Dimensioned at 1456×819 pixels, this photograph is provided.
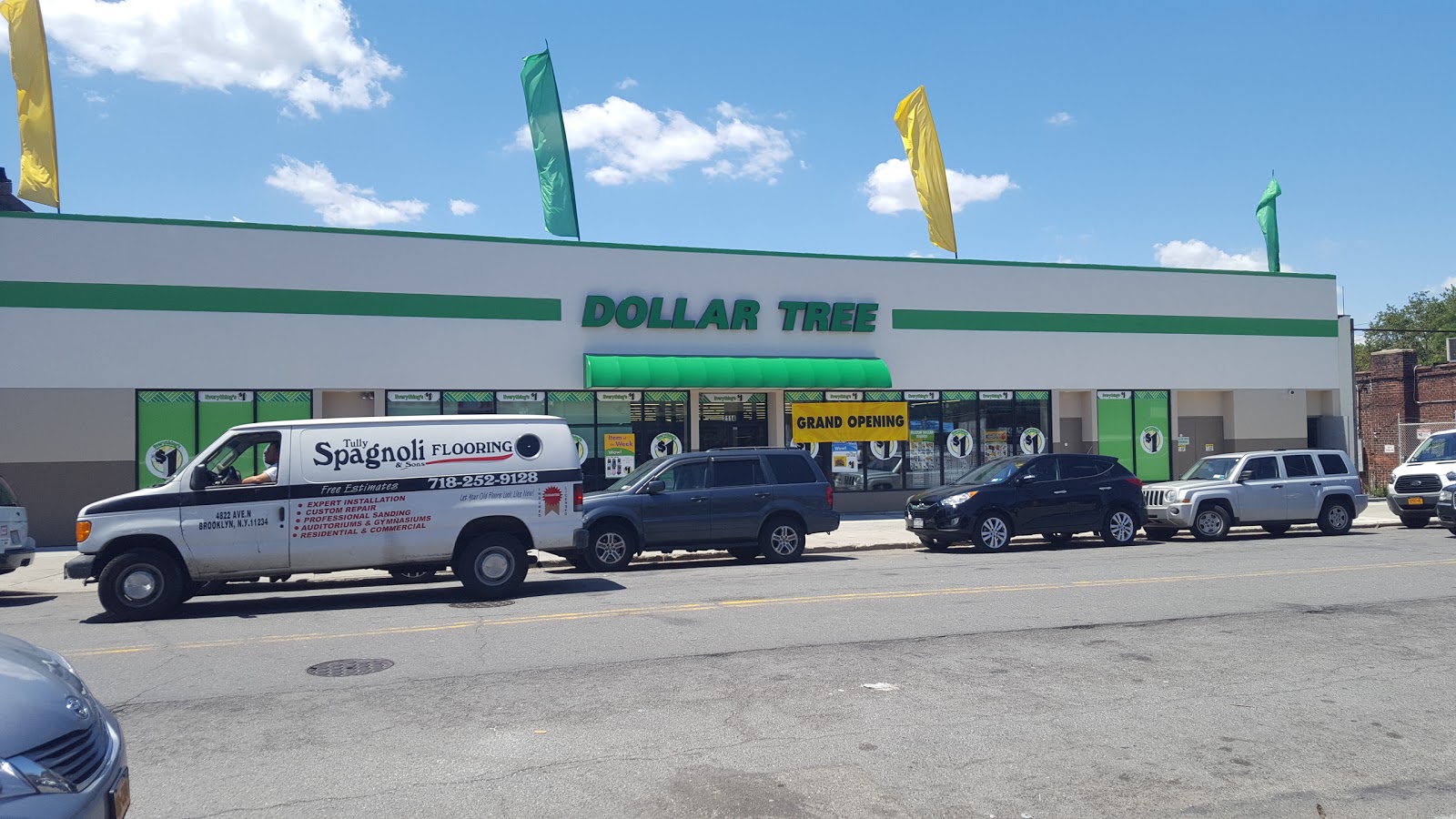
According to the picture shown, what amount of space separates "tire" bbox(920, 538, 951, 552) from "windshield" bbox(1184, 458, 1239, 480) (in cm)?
548

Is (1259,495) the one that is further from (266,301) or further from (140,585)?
(266,301)

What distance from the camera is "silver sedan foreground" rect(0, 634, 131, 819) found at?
342 cm

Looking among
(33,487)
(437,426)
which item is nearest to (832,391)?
(437,426)

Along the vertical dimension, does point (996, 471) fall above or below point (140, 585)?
above

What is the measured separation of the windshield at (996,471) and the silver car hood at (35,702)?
15943mm

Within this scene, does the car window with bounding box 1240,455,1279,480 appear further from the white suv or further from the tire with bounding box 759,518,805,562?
the tire with bounding box 759,518,805,562

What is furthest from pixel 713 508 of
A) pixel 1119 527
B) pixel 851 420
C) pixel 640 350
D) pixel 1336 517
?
pixel 1336 517

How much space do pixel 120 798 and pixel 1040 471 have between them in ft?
55.0

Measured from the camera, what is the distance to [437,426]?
41.7ft

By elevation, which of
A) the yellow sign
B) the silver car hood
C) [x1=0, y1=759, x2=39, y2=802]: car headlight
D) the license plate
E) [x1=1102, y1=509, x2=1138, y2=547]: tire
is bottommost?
[x1=1102, y1=509, x2=1138, y2=547]: tire

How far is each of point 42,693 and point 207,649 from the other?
618 centimetres

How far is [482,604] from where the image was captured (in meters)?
12.2

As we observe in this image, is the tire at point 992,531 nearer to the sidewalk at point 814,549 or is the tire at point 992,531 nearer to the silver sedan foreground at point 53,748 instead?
the sidewalk at point 814,549

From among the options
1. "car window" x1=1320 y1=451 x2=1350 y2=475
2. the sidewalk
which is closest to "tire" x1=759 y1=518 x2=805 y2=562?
the sidewalk
